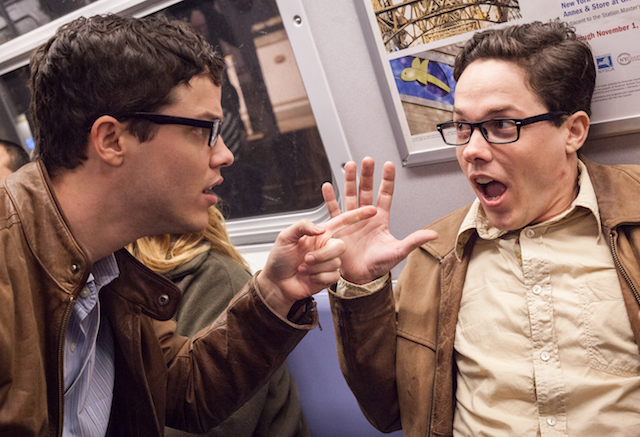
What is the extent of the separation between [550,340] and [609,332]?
0.15 meters

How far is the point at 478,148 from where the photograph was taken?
1.52m

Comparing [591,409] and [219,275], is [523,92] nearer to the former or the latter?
[591,409]

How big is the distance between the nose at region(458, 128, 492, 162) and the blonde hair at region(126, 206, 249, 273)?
1251mm

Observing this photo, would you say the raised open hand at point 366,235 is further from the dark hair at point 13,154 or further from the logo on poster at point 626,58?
the dark hair at point 13,154

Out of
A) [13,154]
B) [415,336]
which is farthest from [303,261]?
[13,154]

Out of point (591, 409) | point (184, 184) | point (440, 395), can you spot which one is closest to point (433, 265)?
point (440, 395)

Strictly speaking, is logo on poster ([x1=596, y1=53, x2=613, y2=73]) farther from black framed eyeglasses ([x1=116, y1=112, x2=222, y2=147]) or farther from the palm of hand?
black framed eyeglasses ([x1=116, y1=112, x2=222, y2=147])

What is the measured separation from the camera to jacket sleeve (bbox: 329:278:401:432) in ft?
5.33

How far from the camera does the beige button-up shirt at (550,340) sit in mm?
1388

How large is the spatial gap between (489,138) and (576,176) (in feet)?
1.04

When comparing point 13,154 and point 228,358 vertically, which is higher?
point 13,154

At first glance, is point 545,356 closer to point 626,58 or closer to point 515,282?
point 515,282

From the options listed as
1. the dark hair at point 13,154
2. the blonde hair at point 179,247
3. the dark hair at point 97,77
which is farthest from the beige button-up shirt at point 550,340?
the dark hair at point 13,154

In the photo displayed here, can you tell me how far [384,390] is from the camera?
172 centimetres
